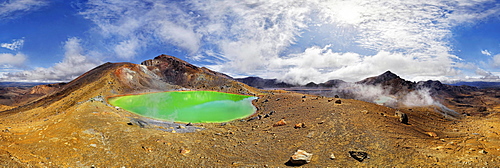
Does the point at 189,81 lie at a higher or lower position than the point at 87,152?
higher

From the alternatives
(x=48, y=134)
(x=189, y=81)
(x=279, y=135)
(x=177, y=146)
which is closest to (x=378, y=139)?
(x=279, y=135)

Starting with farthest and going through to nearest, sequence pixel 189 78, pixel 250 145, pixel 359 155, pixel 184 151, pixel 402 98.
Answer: pixel 189 78
pixel 402 98
pixel 250 145
pixel 184 151
pixel 359 155

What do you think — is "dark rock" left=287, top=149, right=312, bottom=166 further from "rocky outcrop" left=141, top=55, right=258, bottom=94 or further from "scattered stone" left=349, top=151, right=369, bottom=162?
"rocky outcrop" left=141, top=55, right=258, bottom=94

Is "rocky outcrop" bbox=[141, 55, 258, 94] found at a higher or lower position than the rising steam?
higher

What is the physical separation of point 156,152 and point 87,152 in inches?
89.9

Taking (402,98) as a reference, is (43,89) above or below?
above

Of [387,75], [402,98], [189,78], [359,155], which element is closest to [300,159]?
[359,155]

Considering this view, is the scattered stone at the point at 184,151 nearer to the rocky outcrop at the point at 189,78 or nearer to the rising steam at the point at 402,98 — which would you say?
the rising steam at the point at 402,98

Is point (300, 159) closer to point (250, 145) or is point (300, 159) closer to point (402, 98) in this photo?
point (250, 145)

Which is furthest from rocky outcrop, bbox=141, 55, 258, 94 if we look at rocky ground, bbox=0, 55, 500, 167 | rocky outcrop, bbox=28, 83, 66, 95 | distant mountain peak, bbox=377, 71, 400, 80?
distant mountain peak, bbox=377, 71, 400, 80

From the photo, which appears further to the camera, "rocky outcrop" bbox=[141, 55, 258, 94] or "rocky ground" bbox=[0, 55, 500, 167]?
"rocky outcrop" bbox=[141, 55, 258, 94]

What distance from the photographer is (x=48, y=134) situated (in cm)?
855

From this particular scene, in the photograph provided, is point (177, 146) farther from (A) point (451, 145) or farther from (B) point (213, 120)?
(A) point (451, 145)

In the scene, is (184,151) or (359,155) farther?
(184,151)
